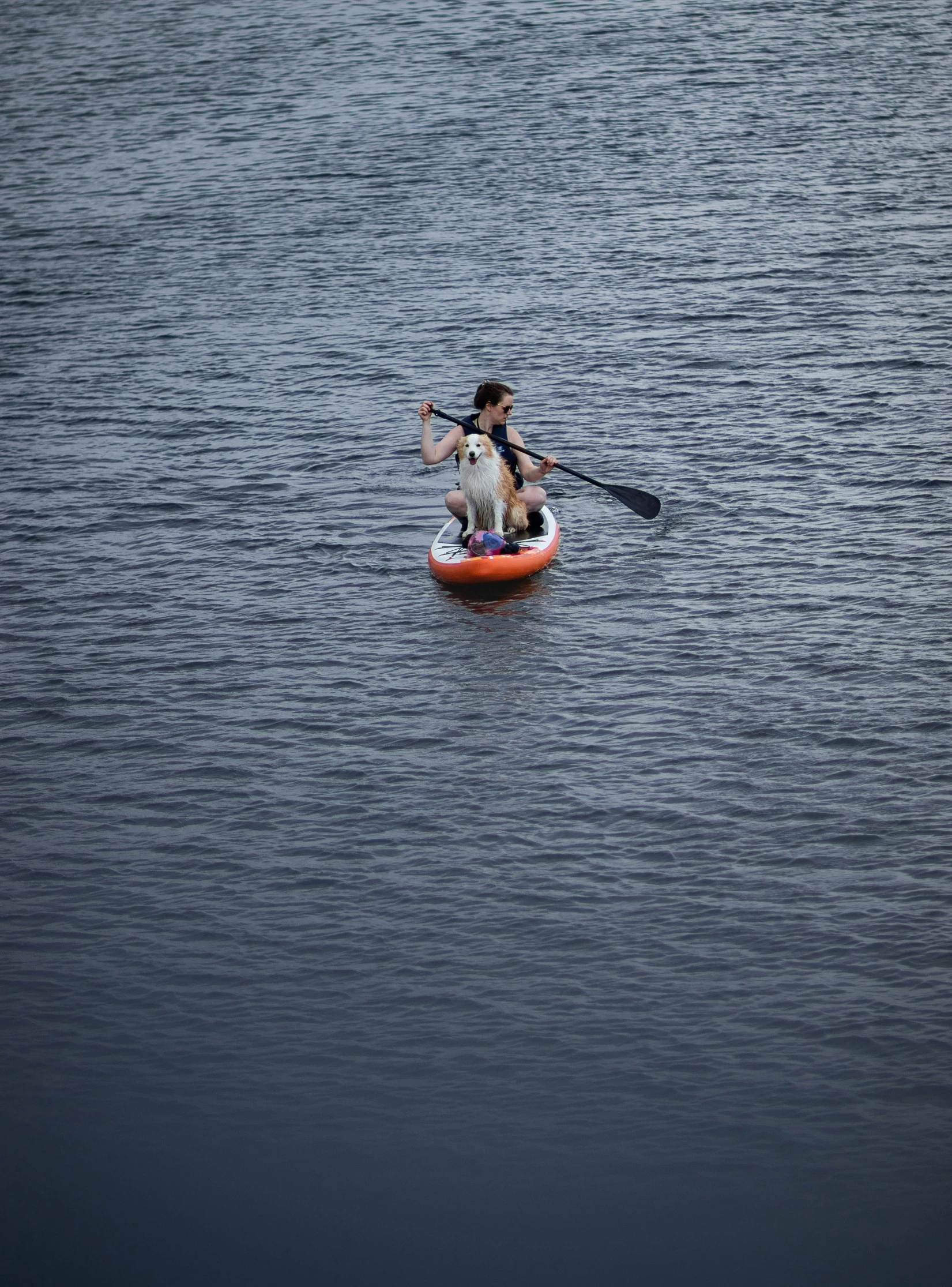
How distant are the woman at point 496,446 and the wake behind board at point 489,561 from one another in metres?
0.33

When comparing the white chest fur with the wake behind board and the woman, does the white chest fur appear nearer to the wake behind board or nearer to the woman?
the woman

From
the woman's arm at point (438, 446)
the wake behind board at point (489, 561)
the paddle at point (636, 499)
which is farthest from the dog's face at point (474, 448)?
the wake behind board at point (489, 561)

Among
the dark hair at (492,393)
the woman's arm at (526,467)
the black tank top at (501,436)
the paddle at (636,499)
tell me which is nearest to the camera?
the dark hair at (492,393)

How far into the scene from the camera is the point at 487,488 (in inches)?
500

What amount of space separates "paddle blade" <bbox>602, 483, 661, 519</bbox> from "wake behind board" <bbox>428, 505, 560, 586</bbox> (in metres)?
0.79

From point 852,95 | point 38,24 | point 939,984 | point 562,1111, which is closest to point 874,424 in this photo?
point 939,984

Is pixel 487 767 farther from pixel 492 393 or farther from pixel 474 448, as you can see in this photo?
pixel 492 393

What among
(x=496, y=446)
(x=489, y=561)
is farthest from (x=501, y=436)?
(x=489, y=561)

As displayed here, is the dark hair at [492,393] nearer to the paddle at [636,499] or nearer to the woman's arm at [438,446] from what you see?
the woman's arm at [438,446]

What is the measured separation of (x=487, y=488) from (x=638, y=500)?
1.56 metres

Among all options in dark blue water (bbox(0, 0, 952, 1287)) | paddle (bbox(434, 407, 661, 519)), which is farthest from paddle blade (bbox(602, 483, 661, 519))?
dark blue water (bbox(0, 0, 952, 1287))

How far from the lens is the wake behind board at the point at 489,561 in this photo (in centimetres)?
1245

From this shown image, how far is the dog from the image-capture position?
12.5 metres

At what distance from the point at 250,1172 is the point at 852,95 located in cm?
2749
